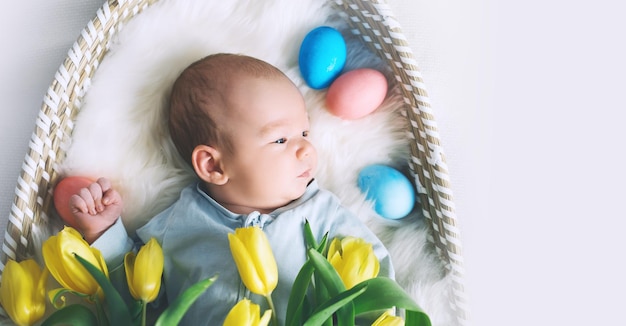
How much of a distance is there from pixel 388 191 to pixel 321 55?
30 centimetres

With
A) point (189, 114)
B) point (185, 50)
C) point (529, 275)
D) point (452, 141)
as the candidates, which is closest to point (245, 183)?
point (189, 114)

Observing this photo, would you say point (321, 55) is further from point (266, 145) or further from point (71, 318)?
point (71, 318)

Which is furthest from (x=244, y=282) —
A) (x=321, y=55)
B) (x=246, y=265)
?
(x=321, y=55)

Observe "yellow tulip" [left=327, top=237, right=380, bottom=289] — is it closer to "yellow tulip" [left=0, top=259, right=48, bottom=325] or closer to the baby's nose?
the baby's nose

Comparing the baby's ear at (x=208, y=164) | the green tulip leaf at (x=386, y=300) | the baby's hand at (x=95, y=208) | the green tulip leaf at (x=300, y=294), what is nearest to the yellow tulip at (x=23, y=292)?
the baby's hand at (x=95, y=208)

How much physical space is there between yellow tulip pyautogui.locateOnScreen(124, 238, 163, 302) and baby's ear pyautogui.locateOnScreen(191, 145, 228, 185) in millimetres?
169

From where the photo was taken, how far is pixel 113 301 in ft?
3.40

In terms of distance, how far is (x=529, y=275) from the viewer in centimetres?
133

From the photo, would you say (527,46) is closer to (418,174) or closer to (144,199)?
(418,174)

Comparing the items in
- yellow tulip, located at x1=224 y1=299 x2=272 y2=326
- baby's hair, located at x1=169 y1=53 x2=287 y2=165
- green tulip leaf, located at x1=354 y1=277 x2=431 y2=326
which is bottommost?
green tulip leaf, located at x1=354 y1=277 x2=431 y2=326

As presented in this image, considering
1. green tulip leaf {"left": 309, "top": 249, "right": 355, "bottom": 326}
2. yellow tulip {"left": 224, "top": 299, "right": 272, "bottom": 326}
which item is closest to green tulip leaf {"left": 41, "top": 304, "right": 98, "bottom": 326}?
yellow tulip {"left": 224, "top": 299, "right": 272, "bottom": 326}

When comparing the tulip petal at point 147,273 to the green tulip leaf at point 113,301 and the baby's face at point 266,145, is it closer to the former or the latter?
the green tulip leaf at point 113,301

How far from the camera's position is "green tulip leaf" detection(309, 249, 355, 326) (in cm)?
100

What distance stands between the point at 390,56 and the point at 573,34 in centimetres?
37
